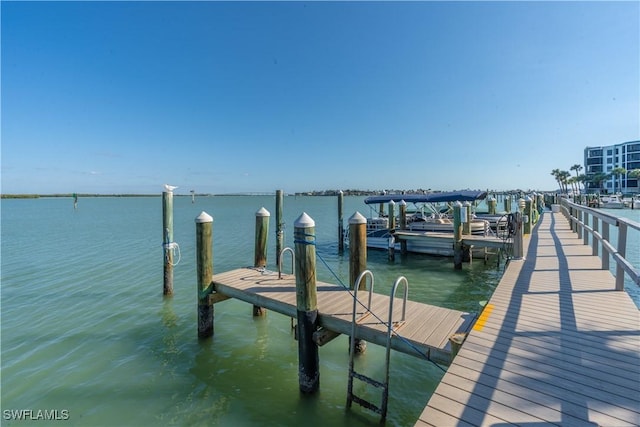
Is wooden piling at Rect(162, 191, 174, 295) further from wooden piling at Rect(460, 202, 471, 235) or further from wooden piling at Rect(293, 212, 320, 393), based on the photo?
wooden piling at Rect(460, 202, 471, 235)

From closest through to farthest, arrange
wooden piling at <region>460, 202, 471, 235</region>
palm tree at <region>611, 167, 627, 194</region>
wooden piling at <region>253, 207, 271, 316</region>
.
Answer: wooden piling at <region>253, 207, 271, 316</region>, wooden piling at <region>460, 202, 471, 235</region>, palm tree at <region>611, 167, 627, 194</region>

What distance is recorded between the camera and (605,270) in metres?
7.17

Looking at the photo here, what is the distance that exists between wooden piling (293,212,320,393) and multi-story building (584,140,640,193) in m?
101

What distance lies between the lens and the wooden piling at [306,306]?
209 inches

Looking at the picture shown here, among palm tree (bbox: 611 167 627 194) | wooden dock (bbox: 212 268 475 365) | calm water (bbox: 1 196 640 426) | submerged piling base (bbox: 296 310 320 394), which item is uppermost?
palm tree (bbox: 611 167 627 194)

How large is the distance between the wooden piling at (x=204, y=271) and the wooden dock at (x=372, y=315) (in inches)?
8.7

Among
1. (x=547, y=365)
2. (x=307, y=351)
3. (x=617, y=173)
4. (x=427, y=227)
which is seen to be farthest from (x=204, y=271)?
(x=617, y=173)

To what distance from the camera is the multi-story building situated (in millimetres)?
80938

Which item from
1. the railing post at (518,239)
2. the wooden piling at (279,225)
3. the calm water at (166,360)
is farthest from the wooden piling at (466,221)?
the wooden piling at (279,225)

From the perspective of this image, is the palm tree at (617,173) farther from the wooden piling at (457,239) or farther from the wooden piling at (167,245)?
the wooden piling at (167,245)

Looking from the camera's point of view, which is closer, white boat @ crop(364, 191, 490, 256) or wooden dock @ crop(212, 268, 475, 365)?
wooden dock @ crop(212, 268, 475, 365)

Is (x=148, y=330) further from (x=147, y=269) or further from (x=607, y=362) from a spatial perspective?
(x=607, y=362)

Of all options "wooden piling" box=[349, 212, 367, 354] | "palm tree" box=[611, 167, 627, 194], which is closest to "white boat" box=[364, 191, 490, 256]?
"wooden piling" box=[349, 212, 367, 354]

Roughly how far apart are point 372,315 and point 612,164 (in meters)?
116
